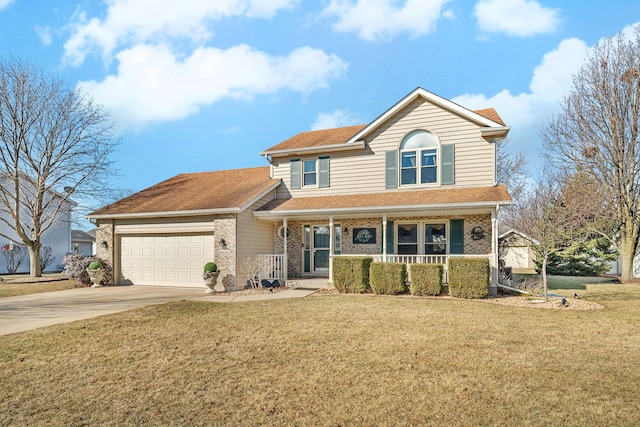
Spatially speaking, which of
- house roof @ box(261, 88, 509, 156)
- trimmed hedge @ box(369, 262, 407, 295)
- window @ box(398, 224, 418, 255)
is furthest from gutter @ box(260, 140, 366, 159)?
trimmed hedge @ box(369, 262, 407, 295)

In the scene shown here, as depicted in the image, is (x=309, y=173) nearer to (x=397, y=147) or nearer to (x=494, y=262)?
(x=397, y=147)

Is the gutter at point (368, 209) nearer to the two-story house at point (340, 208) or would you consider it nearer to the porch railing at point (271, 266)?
the two-story house at point (340, 208)

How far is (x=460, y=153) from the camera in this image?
14250mm

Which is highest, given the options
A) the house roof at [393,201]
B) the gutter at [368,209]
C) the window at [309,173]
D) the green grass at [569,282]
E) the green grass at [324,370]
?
the window at [309,173]

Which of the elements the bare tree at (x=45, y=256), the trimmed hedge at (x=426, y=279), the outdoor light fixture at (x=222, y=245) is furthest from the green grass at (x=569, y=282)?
the bare tree at (x=45, y=256)

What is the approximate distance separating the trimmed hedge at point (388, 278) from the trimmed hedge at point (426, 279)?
0.33 meters

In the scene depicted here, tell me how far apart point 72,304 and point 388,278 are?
949 centimetres

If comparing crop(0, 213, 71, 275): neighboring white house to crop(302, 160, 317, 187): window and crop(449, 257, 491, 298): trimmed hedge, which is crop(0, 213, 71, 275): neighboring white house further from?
crop(449, 257, 491, 298): trimmed hedge

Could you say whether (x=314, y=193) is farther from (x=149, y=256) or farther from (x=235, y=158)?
(x=235, y=158)

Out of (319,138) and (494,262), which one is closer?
(494,262)

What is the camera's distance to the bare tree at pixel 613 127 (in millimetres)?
19047

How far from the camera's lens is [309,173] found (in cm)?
1648

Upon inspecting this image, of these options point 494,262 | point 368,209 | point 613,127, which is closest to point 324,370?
point 368,209

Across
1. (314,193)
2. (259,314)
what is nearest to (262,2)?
(314,193)
